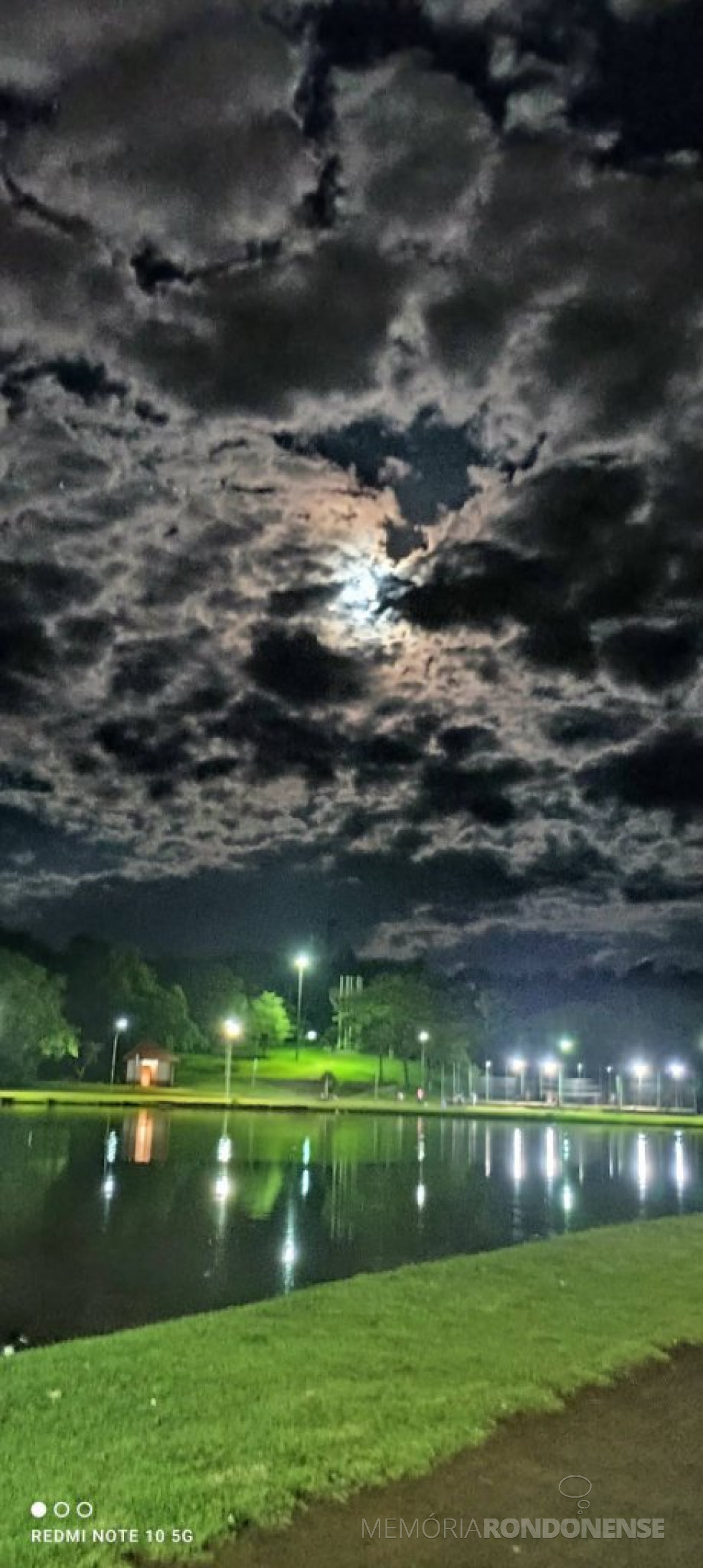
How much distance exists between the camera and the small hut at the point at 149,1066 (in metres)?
99.8

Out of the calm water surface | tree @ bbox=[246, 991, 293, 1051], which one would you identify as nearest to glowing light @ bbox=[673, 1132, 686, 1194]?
the calm water surface

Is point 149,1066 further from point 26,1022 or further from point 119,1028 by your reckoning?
point 26,1022

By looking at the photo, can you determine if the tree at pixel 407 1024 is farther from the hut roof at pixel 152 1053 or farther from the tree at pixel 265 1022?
the hut roof at pixel 152 1053

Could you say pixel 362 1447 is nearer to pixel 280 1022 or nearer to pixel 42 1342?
pixel 42 1342

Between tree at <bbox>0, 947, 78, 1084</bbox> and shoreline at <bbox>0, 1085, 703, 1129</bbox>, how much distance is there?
108 inches

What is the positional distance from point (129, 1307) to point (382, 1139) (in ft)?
117

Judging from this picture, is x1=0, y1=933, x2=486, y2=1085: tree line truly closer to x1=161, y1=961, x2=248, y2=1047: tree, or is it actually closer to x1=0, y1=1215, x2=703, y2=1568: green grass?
x1=161, y1=961, x2=248, y2=1047: tree

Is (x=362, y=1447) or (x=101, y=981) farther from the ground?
(x=101, y=981)

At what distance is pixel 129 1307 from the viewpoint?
13.3 metres

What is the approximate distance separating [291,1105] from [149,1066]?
91.3 feet

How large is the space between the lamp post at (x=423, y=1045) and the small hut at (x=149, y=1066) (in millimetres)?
32241

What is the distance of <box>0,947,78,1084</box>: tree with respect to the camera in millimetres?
80500

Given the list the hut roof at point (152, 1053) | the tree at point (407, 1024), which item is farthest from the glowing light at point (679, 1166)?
the tree at point (407, 1024)

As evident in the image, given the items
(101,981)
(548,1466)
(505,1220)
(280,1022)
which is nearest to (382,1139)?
(505,1220)
